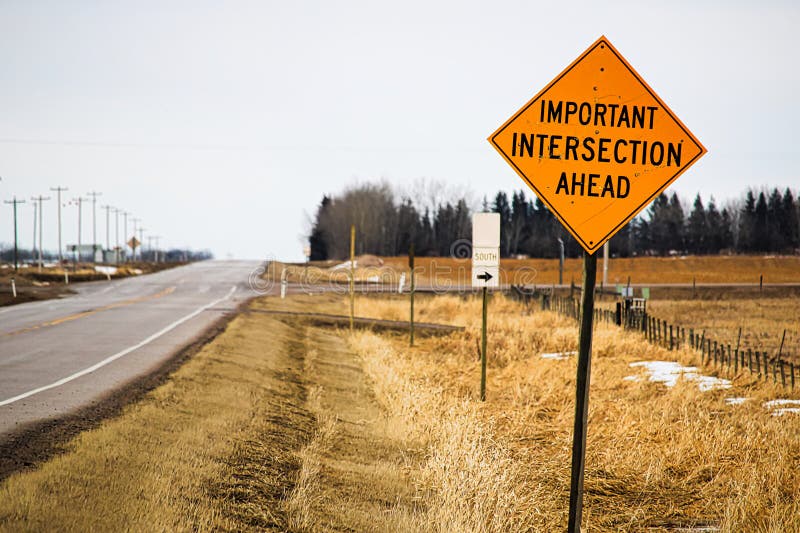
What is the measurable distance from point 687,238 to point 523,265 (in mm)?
50443

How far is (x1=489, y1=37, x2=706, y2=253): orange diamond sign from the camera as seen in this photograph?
452cm

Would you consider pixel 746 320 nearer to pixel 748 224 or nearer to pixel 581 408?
pixel 581 408

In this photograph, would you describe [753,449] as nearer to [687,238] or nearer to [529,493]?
[529,493]

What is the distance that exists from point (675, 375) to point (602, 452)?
6.59m

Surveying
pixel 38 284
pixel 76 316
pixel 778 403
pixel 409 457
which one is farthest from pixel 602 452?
pixel 38 284

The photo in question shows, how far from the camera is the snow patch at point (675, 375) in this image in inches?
486

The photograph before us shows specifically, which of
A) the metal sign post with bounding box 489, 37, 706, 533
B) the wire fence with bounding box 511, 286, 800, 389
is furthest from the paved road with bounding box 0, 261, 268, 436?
the wire fence with bounding box 511, 286, 800, 389

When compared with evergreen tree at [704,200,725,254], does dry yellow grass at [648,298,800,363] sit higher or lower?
lower

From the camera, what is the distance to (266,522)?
199 inches

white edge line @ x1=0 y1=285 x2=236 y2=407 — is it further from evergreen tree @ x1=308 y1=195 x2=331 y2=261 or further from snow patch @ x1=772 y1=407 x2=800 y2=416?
evergreen tree @ x1=308 y1=195 x2=331 y2=261

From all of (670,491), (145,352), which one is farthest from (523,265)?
(670,491)

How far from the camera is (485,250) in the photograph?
11.6 metres

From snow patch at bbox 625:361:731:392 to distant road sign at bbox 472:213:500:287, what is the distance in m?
3.88

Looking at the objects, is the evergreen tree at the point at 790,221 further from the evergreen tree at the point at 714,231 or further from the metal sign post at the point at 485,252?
Answer: the metal sign post at the point at 485,252
